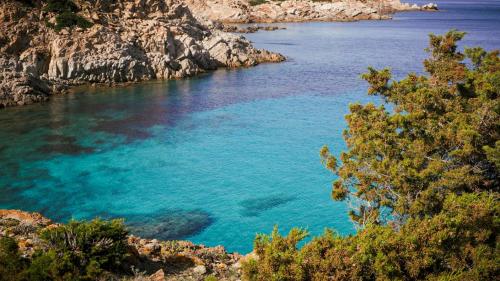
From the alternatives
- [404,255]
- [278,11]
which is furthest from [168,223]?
[278,11]

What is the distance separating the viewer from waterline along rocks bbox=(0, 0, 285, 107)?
56781mm

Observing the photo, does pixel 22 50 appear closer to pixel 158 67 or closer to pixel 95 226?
pixel 158 67

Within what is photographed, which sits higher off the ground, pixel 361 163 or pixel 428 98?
pixel 428 98

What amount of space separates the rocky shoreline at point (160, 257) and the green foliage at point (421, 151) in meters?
5.58

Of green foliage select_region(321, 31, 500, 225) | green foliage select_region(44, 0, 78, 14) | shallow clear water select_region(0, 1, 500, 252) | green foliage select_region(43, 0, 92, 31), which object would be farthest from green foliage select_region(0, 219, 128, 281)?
green foliage select_region(44, 0, 78, 14)

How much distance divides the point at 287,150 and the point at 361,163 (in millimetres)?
21786

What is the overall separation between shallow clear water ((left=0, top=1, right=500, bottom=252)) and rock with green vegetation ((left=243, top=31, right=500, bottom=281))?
10.1m

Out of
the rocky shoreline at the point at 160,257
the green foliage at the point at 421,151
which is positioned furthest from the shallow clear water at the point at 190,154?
the green foliage at the point at 421,151

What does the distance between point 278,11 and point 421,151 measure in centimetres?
16831

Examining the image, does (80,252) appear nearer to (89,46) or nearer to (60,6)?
(89,46)

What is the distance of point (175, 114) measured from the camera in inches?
2021

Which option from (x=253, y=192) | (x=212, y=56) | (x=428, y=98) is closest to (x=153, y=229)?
(x=253, y=192)

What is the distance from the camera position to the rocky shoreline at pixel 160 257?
16453 mm

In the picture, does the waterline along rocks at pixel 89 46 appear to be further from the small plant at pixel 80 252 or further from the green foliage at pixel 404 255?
the green foliage at pixel 404 255
